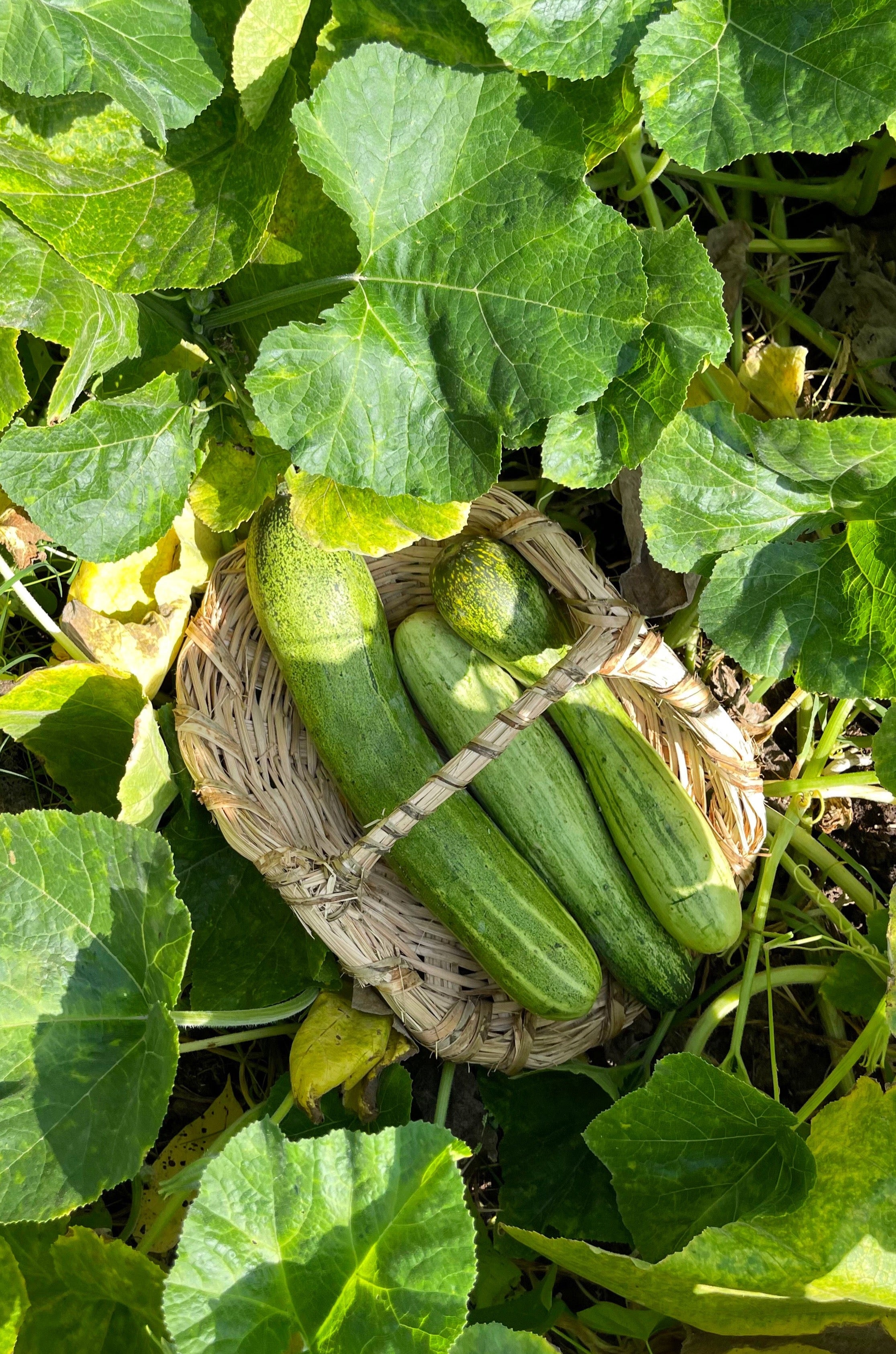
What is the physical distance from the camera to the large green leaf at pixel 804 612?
176 centimetres

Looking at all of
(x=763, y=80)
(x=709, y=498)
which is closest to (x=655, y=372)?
(x=709, y=498)

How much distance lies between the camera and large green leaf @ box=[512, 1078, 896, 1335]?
1.43 meters

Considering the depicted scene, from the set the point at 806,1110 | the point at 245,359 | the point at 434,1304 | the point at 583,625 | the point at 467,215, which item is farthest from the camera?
the point at 583,625

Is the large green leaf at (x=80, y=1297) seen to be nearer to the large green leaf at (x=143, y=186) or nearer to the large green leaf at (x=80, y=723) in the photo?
the large green leaf at (x=80, y=723)

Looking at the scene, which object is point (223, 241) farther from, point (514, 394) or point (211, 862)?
point (211, 862)

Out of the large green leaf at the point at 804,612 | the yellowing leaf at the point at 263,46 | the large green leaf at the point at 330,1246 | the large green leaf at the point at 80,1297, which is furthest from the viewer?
the large green leaf at the point at 804,612

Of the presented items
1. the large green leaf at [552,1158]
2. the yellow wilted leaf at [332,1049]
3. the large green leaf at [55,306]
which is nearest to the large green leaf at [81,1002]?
the yellow wilted leaf at [332,1049]

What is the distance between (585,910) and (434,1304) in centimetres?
90

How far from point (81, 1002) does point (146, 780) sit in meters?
0.37

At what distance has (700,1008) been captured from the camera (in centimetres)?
217

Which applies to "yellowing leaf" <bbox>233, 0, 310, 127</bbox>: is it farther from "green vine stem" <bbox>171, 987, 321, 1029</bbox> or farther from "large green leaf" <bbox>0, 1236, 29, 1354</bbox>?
"large green leaf" <bbox>0, 1236, 29, 1354</bbox>

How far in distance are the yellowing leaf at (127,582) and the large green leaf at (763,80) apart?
1034mm

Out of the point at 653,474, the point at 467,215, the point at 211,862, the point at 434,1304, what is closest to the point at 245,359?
the point at 467,215

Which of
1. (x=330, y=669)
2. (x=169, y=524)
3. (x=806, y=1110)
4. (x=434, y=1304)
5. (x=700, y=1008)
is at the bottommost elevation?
(x=700, y=1008)
